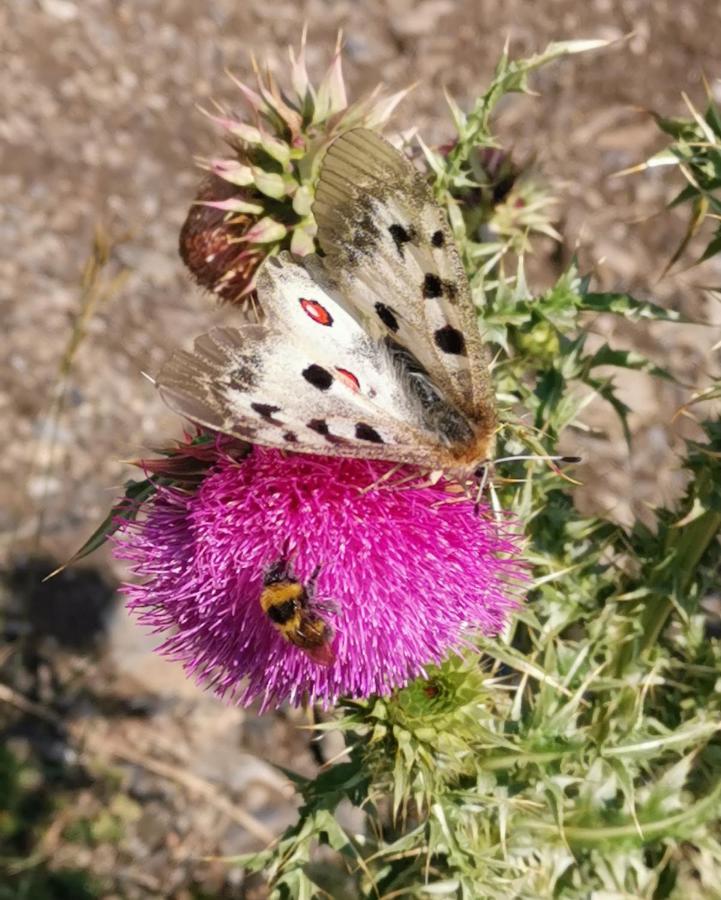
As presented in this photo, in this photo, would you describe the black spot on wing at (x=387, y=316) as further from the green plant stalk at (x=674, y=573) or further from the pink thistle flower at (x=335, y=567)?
the green plant stalk at (x=674, y=573)

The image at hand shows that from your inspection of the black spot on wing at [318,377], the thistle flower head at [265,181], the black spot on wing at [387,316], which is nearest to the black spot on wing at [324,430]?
the black spot on wing at [318,377]

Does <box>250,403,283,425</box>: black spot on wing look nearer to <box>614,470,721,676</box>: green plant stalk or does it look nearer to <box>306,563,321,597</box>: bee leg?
<box>306,563,321,597</box>: bee leg

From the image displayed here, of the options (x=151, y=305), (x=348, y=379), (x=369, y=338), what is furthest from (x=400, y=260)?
(x=151, y=305)

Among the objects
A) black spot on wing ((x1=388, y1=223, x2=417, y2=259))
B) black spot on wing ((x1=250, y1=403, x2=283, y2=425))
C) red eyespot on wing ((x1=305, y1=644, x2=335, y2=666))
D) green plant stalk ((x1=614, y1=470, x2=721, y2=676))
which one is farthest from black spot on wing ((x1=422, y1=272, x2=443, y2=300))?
green plant stalk ((x1=614, y1=470, x2=721, y2=676))

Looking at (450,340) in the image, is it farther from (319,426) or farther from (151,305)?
(151,305)

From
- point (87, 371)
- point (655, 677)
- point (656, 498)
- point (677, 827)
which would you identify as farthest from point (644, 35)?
point (677, 827)

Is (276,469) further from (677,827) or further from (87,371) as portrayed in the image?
(87,371)
